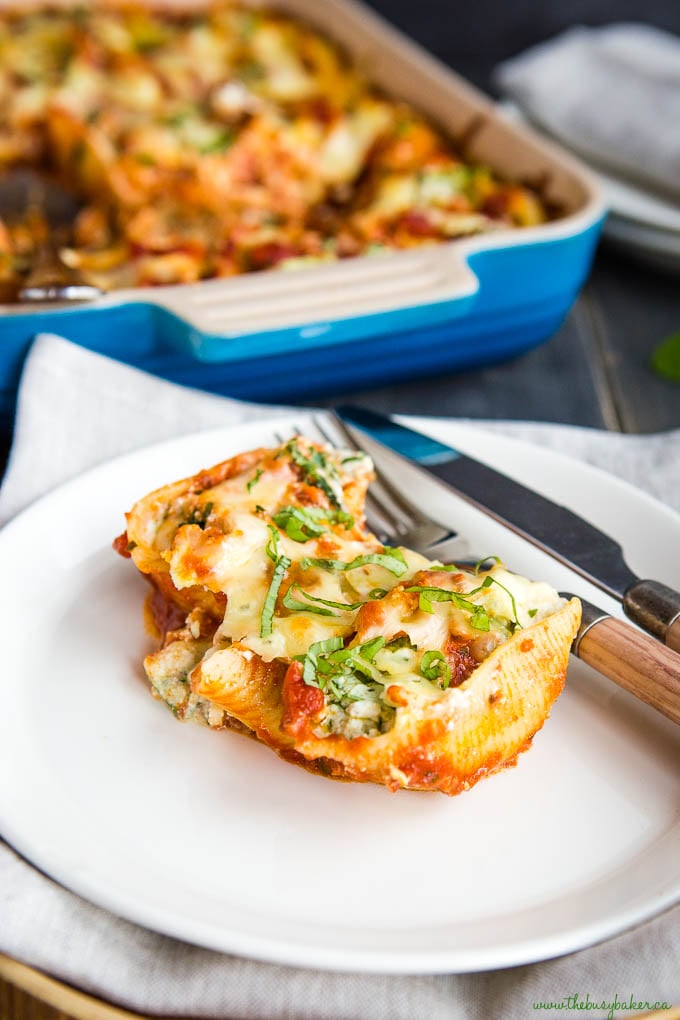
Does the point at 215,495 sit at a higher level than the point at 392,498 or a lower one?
higher

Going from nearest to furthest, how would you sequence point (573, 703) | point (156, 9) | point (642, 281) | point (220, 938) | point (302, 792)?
point (220, 938) < point (302, 792) < point (573, 703) < point (642, 281) < point (156, 9)

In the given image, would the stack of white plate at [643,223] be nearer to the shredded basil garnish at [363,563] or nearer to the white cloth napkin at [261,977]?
the shredded basil garnish at [363,563]

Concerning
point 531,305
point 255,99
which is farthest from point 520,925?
point 255,99

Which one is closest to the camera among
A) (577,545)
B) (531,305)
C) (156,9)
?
(577,545)

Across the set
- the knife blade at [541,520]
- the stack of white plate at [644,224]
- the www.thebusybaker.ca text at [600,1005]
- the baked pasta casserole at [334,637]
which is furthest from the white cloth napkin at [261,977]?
the stack of white plate at [644,224]

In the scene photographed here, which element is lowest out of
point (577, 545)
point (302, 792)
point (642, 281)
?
point (642, 281)

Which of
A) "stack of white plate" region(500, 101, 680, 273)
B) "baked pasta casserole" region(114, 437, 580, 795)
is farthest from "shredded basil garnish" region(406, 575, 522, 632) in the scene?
"stack of white plate" region(500, 101, 680, 273)

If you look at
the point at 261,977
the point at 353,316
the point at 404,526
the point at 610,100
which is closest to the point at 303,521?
the point at 404,526

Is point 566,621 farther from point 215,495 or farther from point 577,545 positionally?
point 215,495
